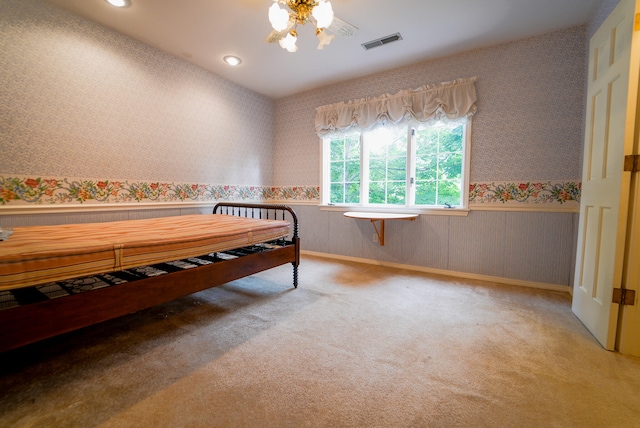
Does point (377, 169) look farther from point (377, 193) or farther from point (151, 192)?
point (151, 192)

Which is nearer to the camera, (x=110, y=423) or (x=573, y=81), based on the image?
(x=110, y=423)

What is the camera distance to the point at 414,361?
1462 millimetres

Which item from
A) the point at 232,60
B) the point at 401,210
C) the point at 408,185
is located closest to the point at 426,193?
the point at 408,185

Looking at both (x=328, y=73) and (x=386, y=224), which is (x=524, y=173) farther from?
(x=328, y=73)

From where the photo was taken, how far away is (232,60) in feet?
10.0

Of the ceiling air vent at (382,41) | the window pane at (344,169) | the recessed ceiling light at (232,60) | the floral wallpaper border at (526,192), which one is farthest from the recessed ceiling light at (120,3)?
the floral wallpaper border at (526,192)

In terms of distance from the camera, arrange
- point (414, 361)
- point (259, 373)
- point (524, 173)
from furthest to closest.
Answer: point (524, 173) < point (414, 361) < point (259, 373)

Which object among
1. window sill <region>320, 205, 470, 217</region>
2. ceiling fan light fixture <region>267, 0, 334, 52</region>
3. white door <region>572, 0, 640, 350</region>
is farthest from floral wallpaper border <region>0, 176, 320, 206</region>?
white door <region>572, 0, 640, 350</region>

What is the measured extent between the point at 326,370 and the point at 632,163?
82.5 inches

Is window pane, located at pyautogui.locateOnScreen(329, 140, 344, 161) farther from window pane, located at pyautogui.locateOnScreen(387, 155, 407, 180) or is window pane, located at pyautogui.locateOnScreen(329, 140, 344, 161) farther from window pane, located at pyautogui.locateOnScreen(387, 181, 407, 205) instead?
window pane, located at pyautogui.locateOnScreen(387, 181, 407, 205)

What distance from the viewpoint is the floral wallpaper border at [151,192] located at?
2070 millimetres

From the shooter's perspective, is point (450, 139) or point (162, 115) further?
point (450, 139)

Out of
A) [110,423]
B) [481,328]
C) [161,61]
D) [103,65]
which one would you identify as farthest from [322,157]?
[110,423]

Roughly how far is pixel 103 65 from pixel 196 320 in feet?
8.23
